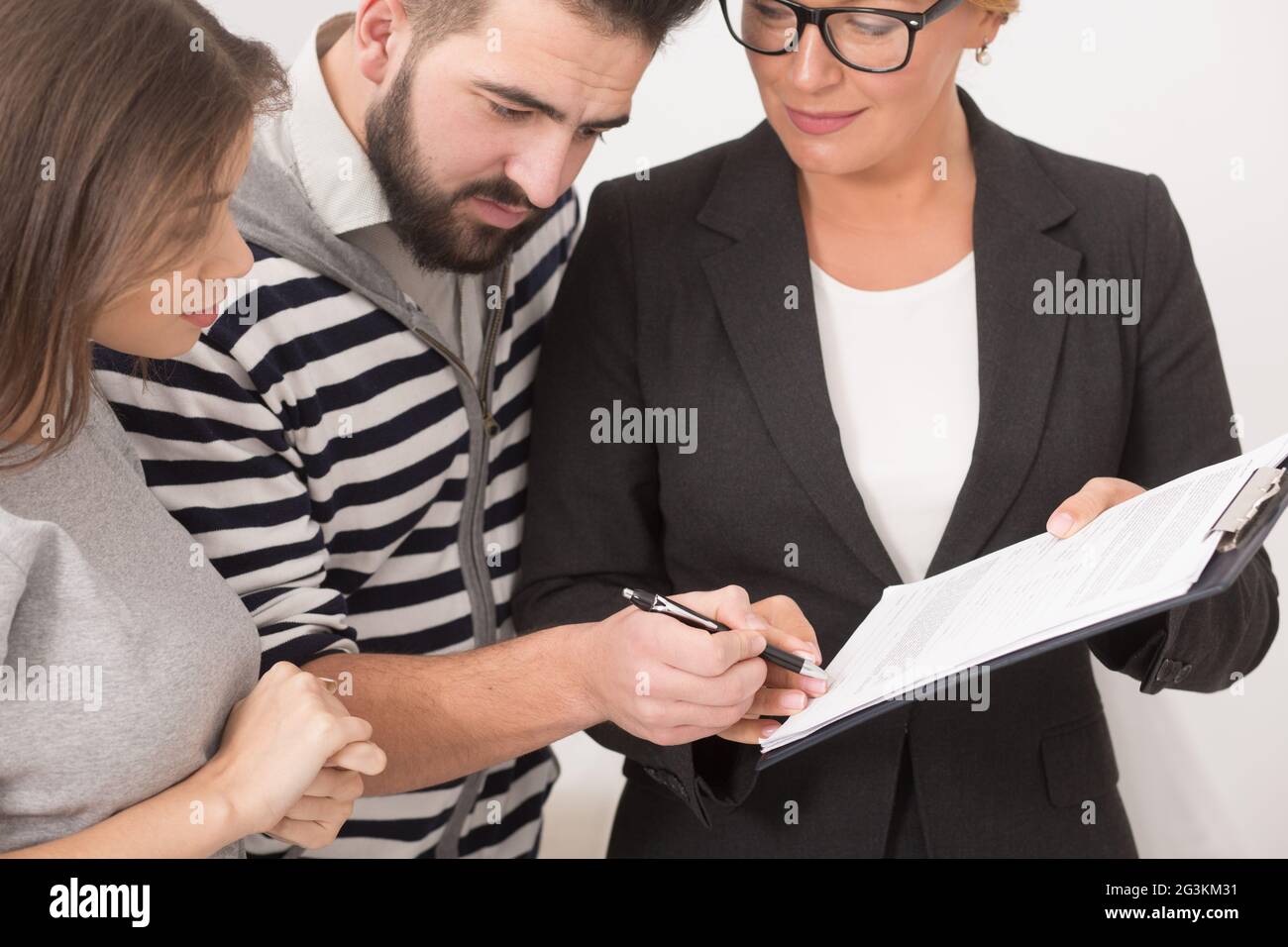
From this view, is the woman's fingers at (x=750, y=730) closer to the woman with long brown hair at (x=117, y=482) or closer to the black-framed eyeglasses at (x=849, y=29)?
the woman with long brown hair at (x=117, y=482)

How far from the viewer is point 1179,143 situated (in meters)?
2.60

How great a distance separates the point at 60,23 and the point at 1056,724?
4.65 feet

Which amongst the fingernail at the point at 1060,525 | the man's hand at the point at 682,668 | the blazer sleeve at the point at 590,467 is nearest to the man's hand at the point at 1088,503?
the fingernail at the point at 1060,525

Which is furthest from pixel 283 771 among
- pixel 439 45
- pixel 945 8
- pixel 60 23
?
pixel 945 8

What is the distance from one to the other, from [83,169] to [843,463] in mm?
938

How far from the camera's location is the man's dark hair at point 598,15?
1.56 meters

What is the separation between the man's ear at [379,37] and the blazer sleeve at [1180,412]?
3.23ft

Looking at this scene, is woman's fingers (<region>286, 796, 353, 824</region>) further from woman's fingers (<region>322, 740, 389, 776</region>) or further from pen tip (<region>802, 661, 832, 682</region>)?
pen tip (<region>802, 661, 832, 682</region>)

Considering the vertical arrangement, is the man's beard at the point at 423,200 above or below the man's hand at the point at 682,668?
above

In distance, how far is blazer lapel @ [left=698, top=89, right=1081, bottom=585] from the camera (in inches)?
66.1

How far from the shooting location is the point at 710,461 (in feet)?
5.70

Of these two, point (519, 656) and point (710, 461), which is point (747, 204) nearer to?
point (710, 461)

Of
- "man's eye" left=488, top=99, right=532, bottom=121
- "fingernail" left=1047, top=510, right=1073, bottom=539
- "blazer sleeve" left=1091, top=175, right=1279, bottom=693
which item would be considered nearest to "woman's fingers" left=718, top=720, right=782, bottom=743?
"fingernail" left=1047, top=510, right=1073, bottom=539
